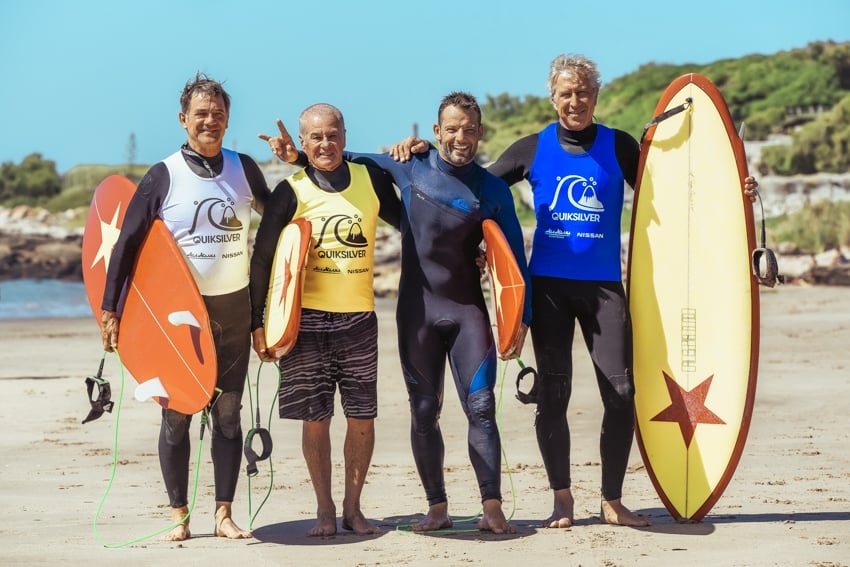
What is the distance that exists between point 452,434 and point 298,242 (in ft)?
10.6

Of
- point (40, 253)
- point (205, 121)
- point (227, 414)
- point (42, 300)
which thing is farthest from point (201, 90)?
point (40, 253)

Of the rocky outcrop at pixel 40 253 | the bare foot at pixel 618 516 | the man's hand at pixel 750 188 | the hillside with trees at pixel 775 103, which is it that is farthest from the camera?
the rocky outcrop at pixel 40 253

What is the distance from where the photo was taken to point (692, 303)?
536 cm

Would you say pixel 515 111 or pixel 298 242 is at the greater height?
pixel 515 111

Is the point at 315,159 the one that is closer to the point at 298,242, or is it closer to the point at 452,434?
the point at 298,242

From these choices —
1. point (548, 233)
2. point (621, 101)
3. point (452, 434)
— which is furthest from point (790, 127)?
point (548, 233)

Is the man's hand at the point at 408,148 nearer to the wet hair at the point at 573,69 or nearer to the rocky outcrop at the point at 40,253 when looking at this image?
the wet hair at the point at 573,69

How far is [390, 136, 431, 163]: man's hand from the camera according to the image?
4996mm

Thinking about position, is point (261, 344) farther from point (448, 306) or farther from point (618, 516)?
point (618, 516)

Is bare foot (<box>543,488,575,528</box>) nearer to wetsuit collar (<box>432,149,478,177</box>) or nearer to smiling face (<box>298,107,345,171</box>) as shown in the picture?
wetsuit collar (<box>432,149,478,177</box>)

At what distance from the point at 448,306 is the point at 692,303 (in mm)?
1141

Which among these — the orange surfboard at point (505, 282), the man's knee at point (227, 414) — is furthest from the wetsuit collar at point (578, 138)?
the man's knee at point (227, 414)

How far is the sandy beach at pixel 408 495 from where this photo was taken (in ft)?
15.0

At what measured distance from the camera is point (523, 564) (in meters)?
4.39
